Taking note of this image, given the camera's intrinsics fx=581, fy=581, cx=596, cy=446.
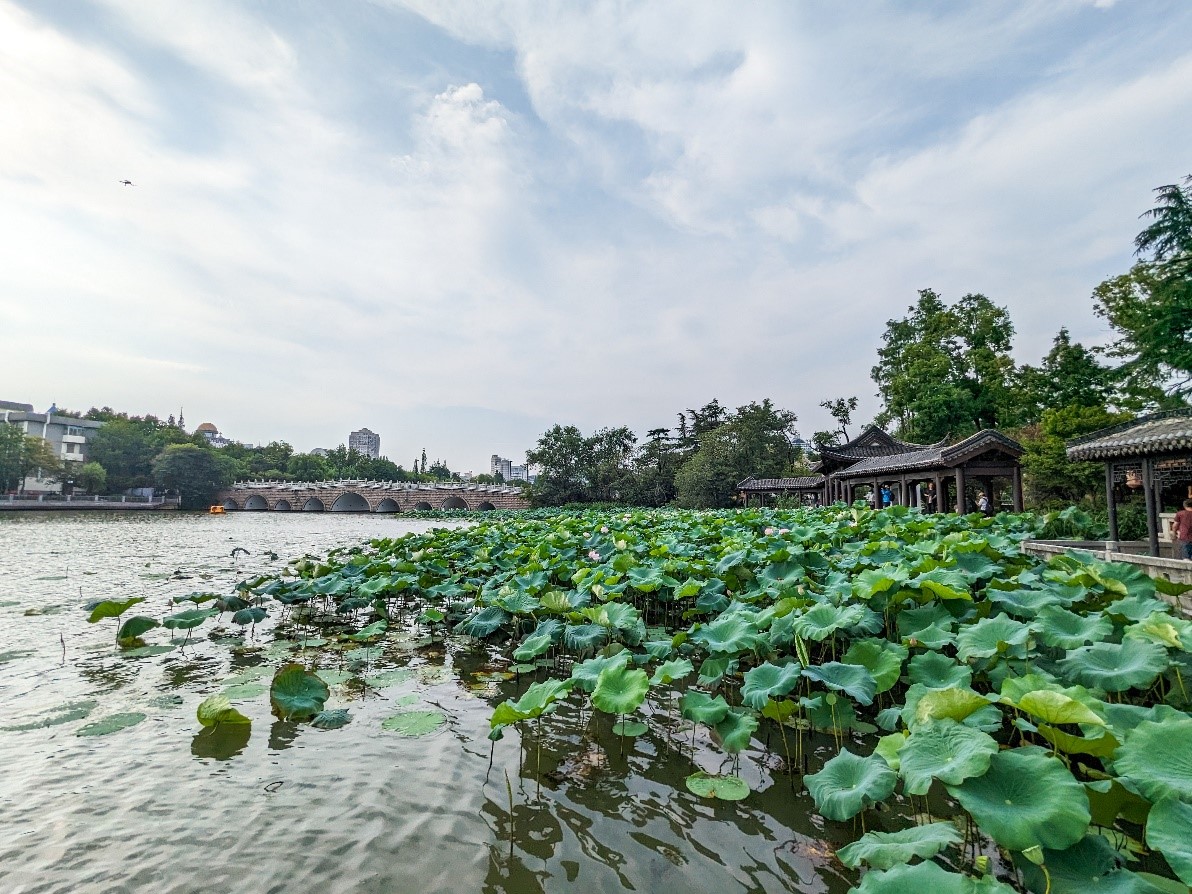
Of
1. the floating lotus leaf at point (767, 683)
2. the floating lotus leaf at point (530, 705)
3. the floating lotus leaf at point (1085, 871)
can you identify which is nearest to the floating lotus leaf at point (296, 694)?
the floating lotus leaf at point (530, 705)

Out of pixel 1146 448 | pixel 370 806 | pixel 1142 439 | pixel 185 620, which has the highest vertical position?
pixel 1142 439

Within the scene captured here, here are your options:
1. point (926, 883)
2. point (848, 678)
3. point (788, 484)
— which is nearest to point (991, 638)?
point (848, 678)

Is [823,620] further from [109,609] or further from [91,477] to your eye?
[91,477]

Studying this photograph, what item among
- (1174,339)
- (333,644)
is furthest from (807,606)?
(1174,339)

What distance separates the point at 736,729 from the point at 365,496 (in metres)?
59.8

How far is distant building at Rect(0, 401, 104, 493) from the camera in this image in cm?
5516

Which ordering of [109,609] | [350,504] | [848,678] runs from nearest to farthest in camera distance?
[848,678] → [109,609] → [350,504]

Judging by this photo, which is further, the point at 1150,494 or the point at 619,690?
the point at 1150,494

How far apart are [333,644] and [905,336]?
3412cm

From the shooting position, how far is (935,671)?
266 cm

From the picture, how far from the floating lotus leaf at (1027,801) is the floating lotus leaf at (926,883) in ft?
0.45

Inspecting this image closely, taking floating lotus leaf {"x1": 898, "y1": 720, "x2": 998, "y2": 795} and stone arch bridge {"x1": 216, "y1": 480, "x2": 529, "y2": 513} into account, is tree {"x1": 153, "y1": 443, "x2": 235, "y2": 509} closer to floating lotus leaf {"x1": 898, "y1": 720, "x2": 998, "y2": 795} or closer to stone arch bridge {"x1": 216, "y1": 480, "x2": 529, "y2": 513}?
stone arch bridge {"x1": 216, "y1": 480, "x2": 529, "y2": 513}

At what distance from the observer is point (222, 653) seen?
485 cm

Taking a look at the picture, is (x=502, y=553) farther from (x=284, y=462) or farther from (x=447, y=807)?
(x=284, y=462)
